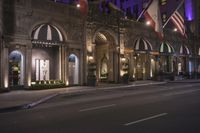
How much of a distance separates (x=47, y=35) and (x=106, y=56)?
12.0 meters

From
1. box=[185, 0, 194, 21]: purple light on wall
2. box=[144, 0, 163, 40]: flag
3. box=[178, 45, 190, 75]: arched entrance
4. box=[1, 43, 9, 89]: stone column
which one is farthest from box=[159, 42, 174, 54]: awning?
box=[1, 43, 9, 89]: stone column

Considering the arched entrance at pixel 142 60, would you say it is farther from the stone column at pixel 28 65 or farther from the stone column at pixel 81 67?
the stone column at pixel 28 65

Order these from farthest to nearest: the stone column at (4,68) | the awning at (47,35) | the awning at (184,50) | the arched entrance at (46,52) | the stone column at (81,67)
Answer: the awning at (184,50) → the stone column at (81,67) → the arched entrance at (46,52) → the awning at (47,35) → the stone column at (4,68)

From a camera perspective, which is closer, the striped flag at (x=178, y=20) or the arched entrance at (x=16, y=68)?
the arched entrance at (x=16, y=68)

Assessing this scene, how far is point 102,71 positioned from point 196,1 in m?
36.3

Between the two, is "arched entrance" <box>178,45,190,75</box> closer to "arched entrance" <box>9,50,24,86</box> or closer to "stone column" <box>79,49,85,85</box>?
"stone column" <box>79,49,85,85</box>

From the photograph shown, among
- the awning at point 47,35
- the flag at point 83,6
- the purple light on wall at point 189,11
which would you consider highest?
the purple light on wall at point 189,11

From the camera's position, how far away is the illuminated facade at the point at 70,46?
27309 millimetres

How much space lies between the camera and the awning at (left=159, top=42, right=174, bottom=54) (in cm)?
4831

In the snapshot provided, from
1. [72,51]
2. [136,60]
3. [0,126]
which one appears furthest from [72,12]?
[0,126]

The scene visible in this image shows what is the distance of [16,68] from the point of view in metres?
27.8

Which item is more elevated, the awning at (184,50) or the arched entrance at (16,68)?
the awning at (184,50)

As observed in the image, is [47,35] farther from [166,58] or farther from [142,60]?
[166,58]

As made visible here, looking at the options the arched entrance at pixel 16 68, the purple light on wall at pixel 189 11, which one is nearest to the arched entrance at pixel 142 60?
the arched entrance at pixel 16 68
